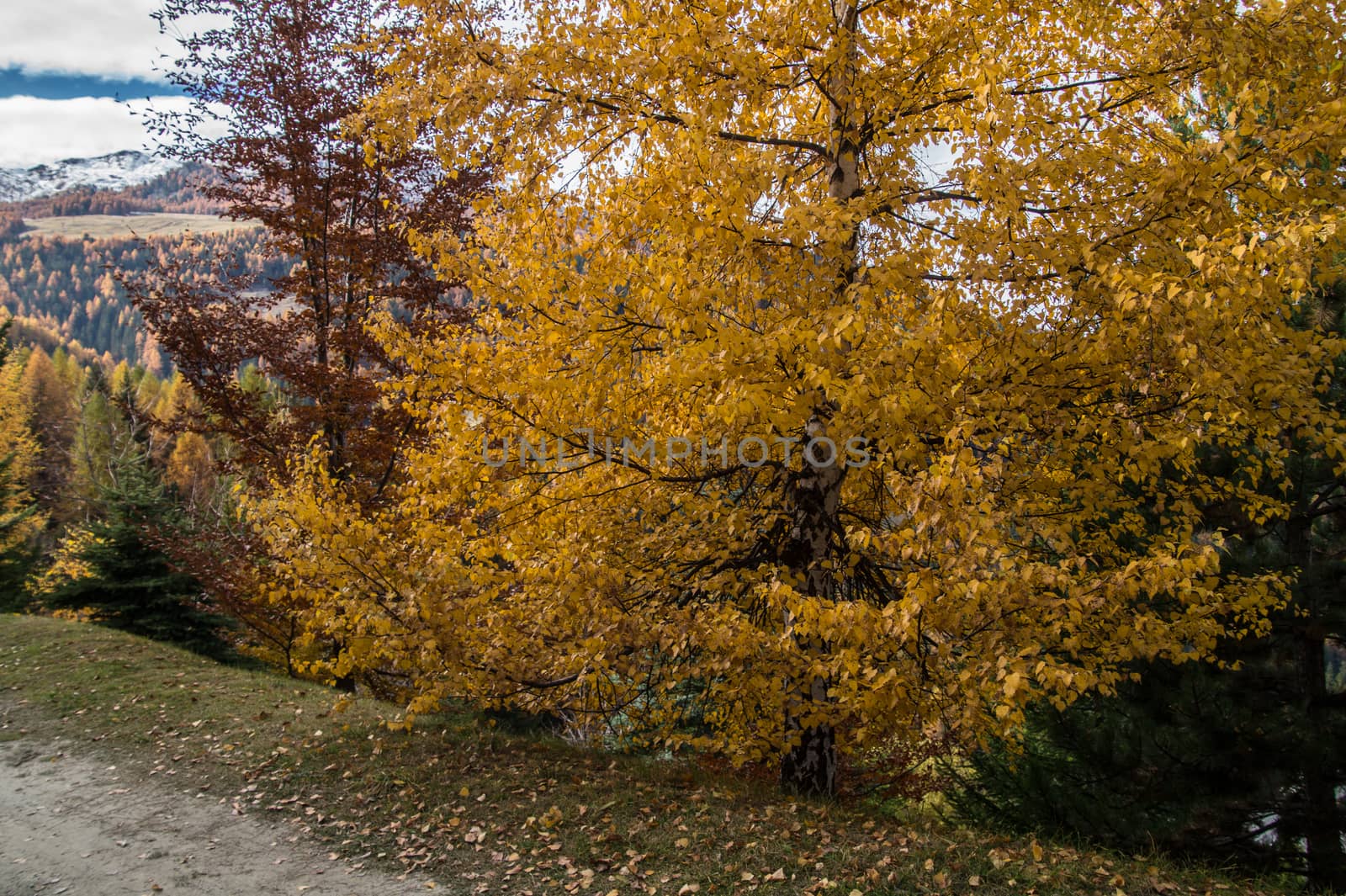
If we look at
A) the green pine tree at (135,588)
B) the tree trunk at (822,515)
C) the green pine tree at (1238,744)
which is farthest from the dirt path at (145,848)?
the green pine tree at (135,588)

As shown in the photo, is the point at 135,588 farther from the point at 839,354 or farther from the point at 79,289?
the point at 79,289

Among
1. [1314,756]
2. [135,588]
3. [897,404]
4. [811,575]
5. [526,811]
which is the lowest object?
[135,588]

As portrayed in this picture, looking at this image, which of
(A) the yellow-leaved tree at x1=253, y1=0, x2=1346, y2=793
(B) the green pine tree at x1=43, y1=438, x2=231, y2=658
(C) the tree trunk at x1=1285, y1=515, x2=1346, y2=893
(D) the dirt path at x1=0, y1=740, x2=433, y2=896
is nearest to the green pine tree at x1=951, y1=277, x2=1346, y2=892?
(C) the tree trunk at x1=1285, y1=515, x2=1346, y2=893

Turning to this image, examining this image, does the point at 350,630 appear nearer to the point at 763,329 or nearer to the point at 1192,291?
the point at 763,329

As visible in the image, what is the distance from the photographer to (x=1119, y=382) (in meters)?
4.47

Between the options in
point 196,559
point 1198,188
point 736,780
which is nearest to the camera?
point 1198,188

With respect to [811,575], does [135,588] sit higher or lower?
lower

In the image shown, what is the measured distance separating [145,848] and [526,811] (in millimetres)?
Answer: 2367

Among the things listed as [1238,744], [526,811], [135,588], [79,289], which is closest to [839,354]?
[526,811]

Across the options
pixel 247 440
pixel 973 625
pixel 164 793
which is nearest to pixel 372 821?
pixel 164 793

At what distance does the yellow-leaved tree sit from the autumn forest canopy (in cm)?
3

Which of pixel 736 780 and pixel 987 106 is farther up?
pixel 987 106

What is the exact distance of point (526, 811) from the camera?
535cm

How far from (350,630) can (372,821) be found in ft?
4.61
